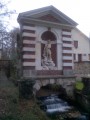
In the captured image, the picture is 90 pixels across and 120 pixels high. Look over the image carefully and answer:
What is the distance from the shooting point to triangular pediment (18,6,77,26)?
15.7m

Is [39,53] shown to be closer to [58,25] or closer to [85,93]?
[58,25]

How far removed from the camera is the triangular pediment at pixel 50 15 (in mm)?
15739

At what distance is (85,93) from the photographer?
48.4 ft

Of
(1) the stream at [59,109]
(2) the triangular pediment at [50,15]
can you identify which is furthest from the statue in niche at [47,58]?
(1) the stream at [59,109]

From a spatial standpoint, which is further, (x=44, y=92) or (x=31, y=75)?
(x=44, y=92)

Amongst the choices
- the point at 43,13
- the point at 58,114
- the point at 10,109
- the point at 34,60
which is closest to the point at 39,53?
the point at 34,60

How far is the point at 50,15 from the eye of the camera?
659 inches

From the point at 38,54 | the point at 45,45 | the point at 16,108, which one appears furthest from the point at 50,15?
the point at 16,108

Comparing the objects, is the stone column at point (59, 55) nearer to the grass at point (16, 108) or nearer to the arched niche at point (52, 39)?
the arched niche at point (52, 39)

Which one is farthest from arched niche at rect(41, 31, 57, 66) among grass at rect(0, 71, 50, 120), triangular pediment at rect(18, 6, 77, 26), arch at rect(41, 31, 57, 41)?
grass at rect(0, 71, 50, 120)

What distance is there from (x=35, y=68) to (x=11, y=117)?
21.4 ft

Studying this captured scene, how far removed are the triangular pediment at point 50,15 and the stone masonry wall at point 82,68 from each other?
380 centimetres

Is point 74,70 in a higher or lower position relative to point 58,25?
lower

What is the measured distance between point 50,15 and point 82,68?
18.9ft
